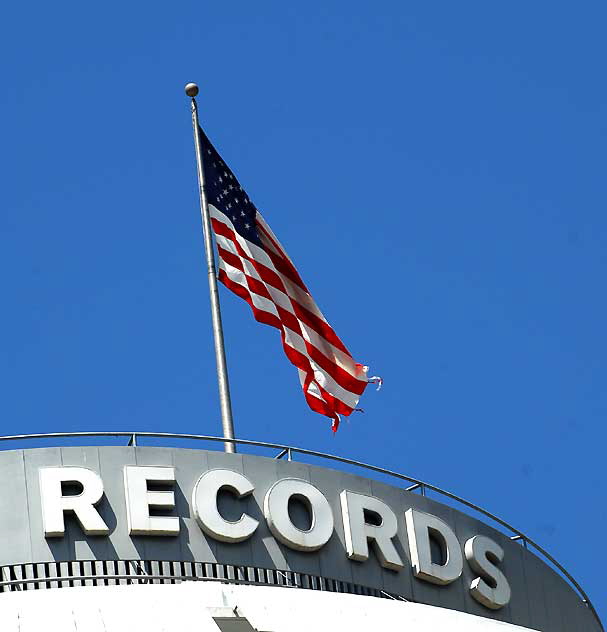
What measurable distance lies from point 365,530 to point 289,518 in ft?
3.92

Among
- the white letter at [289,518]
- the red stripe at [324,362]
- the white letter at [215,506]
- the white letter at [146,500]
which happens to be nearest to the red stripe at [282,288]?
the red stripe at [324,362]

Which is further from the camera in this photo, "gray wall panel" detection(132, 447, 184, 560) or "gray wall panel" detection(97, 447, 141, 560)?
"gray wall panel" detection(132, 447, 184, 560)

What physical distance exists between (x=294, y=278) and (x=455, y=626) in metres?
9.29

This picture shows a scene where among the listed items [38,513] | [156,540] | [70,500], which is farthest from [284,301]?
[38,513]

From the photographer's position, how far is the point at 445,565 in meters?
30.3

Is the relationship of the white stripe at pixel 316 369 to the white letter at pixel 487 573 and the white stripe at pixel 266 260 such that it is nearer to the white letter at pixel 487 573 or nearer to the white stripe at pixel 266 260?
the white stripe at pixel 266 260

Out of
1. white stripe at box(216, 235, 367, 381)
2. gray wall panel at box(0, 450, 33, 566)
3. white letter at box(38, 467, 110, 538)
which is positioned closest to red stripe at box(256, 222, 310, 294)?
white stripe at box(216, 235, 367, 381)

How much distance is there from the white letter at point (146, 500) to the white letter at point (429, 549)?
3744mm

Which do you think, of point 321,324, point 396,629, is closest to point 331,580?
point 396,629

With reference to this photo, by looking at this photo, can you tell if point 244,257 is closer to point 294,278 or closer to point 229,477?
point 294,278

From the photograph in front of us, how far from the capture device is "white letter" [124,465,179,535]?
28.0 meters

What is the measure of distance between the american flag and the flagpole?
16 centimetres

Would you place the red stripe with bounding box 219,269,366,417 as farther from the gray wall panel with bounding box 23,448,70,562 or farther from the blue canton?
the gray wall panel with bounding box 23,448,70,562

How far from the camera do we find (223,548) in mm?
28469
